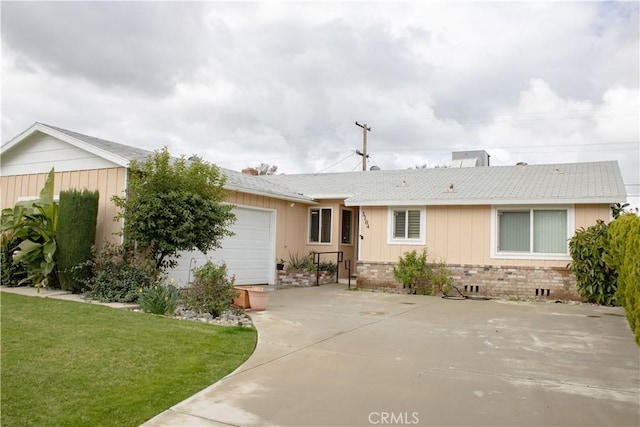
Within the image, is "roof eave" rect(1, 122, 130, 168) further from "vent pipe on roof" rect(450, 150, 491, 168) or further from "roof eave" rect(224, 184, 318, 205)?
"vent pipe on roof" rect(450, 150, 491, 168)

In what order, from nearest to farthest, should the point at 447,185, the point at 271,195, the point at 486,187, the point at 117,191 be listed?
the point at 117,191
the point at 486,187
the point at 271,195
the point at 447,185

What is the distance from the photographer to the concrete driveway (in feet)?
13.7

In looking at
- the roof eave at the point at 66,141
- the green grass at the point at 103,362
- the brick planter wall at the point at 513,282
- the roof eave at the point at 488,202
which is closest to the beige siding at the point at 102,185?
the roof eave at the point at 66,141

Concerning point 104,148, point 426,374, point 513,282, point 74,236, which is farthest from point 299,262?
point 426,374

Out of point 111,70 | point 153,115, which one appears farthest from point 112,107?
point 111,70

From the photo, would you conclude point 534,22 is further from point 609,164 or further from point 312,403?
point 312,403

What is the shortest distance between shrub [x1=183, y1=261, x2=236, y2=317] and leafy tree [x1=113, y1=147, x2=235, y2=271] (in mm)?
1580

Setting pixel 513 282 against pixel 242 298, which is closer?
pixel 242 298

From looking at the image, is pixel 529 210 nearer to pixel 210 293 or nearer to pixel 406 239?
pixel 406 239

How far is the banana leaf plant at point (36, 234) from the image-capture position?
35.6ft

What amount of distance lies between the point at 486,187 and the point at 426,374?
1044 centimetres

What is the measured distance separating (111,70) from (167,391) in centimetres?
1136

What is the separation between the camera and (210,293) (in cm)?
912

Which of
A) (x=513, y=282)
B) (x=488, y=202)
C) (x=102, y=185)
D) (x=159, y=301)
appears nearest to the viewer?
(x=159, y=301)
